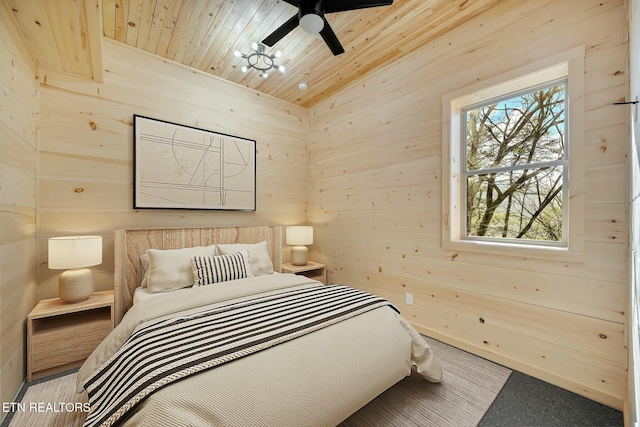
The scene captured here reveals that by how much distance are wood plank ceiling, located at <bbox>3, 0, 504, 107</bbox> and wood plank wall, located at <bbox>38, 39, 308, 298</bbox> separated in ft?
0.52

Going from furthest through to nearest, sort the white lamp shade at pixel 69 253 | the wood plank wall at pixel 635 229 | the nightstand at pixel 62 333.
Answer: the white lamp shade at pixel 69 253, the nightstand at pixel 62 333, the wood plank wall at pixel 635 229

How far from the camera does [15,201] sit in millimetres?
1738

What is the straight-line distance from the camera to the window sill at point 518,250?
5.81 ft

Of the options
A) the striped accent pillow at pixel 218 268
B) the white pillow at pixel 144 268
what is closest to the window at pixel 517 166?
the striped accent pillow at pixel 218 268

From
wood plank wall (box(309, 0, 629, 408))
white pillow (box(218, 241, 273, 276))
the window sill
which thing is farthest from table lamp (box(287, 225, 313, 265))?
the window sill

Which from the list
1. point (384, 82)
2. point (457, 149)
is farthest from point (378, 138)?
point (457, 149)

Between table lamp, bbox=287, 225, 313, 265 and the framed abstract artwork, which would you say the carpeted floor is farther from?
table lamp, bbox=287, 225, 313, 265

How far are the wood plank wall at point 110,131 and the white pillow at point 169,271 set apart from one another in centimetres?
57

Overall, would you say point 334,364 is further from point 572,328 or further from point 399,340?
point 572,328

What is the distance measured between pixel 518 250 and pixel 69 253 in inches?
131

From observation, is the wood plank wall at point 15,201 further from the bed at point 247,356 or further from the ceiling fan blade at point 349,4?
the ceiling fan blade at point 349,4

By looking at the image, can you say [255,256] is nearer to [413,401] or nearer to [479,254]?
[413,401]

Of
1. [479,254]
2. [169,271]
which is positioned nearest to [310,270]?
[169,271]

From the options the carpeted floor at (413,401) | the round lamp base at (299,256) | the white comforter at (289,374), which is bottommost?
the carpeted floor at (413,401)
